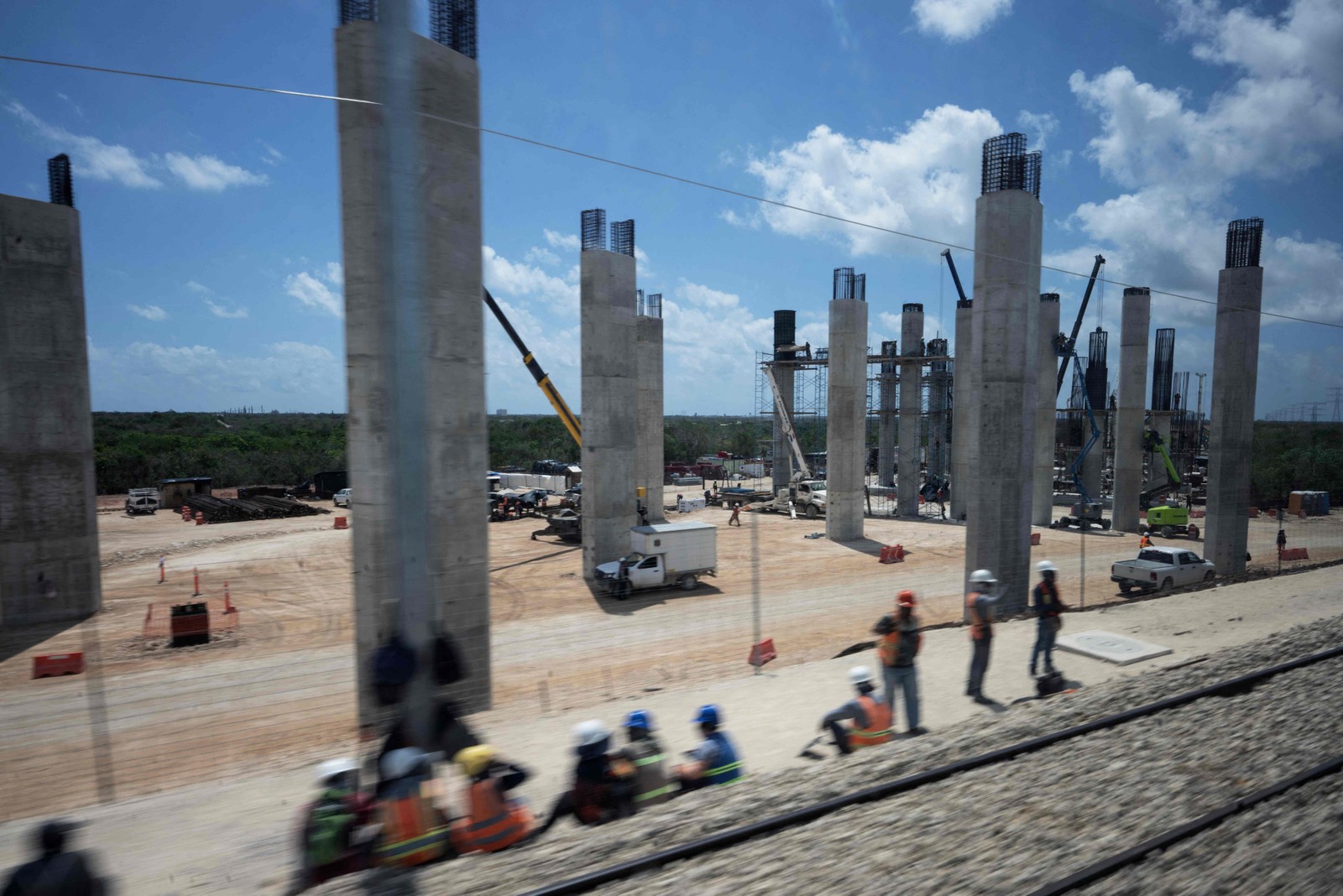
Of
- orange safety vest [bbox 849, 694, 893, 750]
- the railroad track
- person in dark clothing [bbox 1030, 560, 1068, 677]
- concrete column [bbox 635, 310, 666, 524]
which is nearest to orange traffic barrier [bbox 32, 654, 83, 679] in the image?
the railroad track

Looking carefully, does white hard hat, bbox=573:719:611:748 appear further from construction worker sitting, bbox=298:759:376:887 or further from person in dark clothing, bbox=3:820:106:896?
person in dark clothing, bbox=3:820:106:896

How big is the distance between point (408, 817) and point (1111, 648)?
1070 centimetres

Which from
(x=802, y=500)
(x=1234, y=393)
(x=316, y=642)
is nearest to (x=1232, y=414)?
(x=1234, y=393)

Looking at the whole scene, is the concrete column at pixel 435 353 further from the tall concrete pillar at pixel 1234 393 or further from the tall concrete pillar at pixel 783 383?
the tall concrete pillar at pixel 783 383

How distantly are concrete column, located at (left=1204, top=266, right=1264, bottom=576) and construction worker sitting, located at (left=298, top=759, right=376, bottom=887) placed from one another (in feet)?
83.2

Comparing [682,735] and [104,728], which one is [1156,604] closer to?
[682,735]

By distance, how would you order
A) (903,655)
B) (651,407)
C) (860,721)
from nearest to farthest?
(860,721)
(903,655)
(651,407)

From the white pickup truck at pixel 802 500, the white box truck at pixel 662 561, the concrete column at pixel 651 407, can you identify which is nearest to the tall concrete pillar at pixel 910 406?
the white pickup truck at pixel 802 500

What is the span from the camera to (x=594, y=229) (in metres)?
24.5

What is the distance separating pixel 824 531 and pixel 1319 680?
26.0 m

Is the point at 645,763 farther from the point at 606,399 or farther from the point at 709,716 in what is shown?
the point at 606,399

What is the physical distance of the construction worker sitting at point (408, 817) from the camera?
5090mm

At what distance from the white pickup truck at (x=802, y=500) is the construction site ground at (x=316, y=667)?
9.85m

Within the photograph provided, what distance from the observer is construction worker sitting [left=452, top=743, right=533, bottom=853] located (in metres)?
5.31
